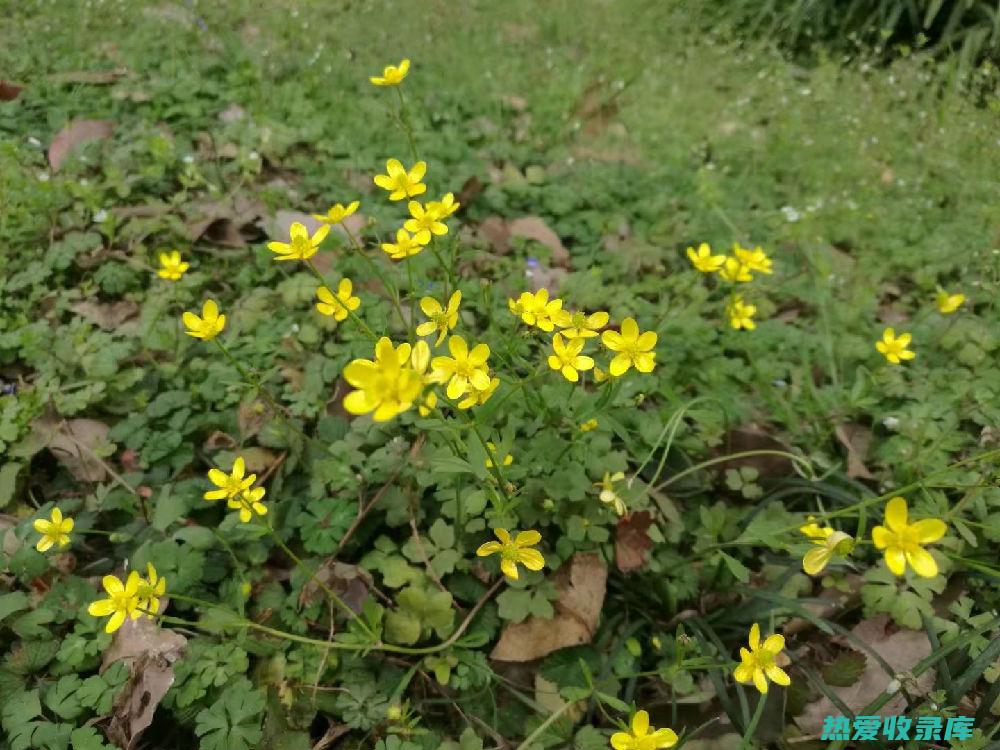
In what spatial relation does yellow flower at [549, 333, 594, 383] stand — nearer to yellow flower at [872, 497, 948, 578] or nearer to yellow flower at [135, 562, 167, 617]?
yellow flower at [872, 497, 948, 578]

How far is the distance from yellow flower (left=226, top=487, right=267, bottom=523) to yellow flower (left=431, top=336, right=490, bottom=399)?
57 centimetres

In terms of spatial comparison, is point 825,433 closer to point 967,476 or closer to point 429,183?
point 967,476

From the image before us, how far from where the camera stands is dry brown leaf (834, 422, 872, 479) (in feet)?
6.97

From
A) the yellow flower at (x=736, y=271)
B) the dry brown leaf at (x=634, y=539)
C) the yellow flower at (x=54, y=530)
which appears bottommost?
the yellow flower at (x=54, y=530)

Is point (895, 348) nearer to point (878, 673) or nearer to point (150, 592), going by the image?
point (878, 673)

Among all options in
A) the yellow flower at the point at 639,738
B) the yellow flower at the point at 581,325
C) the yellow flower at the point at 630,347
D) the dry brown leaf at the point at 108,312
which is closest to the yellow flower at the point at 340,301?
the yellow flower at the point at 581,325

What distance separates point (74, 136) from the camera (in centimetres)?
306

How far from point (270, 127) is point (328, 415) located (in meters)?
1.82

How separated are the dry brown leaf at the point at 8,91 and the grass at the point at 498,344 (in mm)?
55

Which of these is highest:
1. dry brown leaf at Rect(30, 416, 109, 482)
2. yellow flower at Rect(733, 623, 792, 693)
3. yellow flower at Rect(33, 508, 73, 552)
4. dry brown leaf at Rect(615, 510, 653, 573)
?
yellow flower at Rect(733, 623, 792, 693)

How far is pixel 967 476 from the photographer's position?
76.5 inches

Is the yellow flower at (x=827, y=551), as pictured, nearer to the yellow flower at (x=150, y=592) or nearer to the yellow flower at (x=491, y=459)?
the yellow flower at (x=491, y=459)

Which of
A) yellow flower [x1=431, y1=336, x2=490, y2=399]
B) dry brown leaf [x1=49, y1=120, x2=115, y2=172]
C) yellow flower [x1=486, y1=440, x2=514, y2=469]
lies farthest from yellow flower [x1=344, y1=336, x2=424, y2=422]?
dry brown leaf [x1=49, y1=120, x2=115, y2=172]

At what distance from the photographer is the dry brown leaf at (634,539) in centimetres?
180
